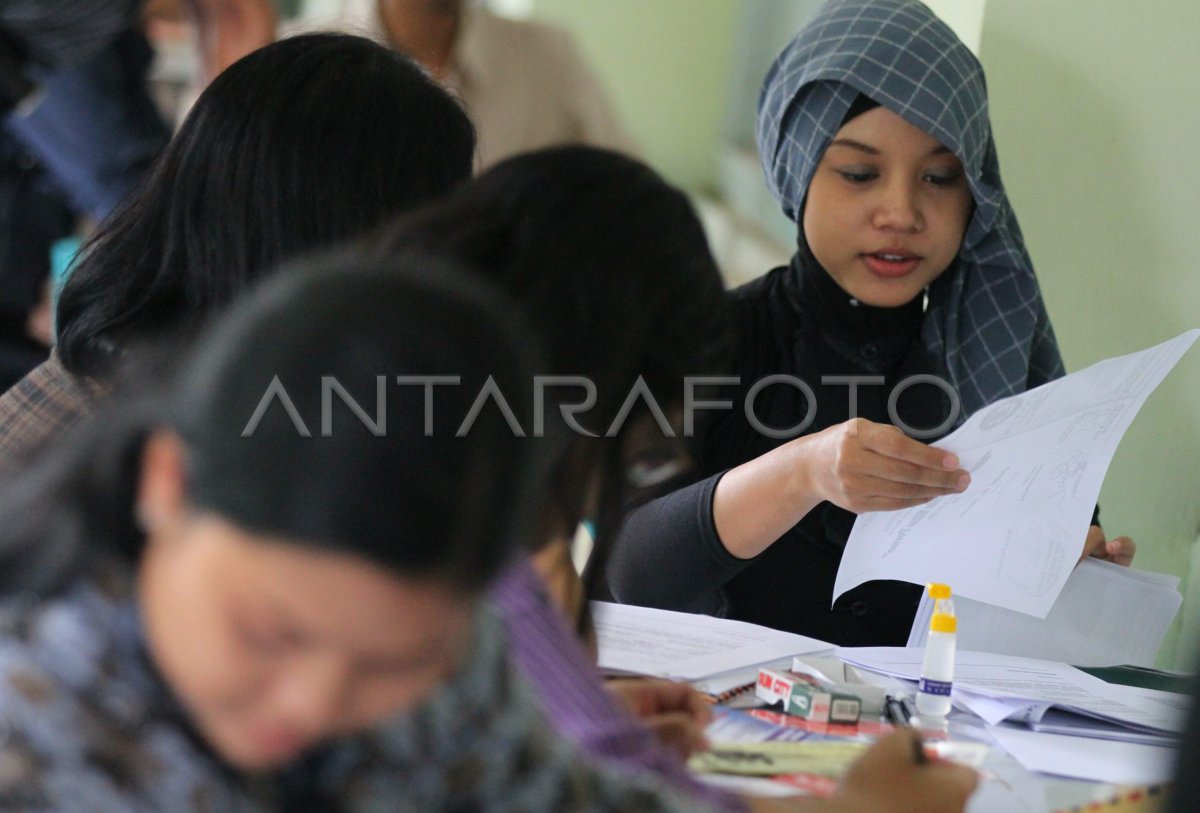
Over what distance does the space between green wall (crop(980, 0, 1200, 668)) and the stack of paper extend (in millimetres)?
949

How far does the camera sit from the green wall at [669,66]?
4.17 meters

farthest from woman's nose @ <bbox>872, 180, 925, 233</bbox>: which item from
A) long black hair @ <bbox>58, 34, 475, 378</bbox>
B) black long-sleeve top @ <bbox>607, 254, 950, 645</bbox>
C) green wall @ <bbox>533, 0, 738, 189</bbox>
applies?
green wall @ <bbox>533, 0, 738, 189</bbox>

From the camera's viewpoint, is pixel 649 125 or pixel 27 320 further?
pixel 649 125

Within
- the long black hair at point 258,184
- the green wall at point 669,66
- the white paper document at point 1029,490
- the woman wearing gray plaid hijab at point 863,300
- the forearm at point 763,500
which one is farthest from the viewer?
the green wall at point 669,66

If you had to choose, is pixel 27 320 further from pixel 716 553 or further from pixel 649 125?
pixel 649 125

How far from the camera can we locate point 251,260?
44.9 inches

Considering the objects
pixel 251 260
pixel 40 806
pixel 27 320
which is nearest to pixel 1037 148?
pixel 251 260

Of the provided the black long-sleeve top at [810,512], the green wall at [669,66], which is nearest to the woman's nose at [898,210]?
A: the black long-sleeve top at [810,512]

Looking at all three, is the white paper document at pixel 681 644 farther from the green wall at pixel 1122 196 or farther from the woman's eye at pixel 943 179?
the green wall at pixel 1122 196

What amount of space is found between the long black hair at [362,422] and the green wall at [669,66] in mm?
3615

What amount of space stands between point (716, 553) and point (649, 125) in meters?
2.76

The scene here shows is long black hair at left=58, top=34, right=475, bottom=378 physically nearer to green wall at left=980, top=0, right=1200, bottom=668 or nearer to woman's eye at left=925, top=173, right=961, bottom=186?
woman's eye at left=925, top=173, right=961, bottom=186

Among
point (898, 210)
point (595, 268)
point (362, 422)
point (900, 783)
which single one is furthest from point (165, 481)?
point (898, 210)

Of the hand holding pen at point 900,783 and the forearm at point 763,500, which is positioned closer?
the hand holding pen at point 900,783
